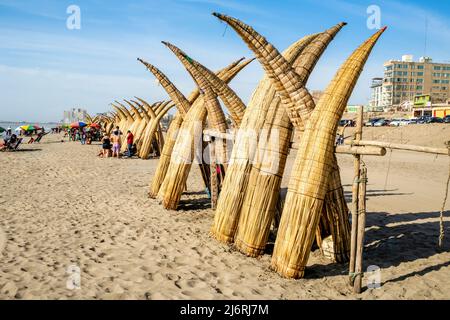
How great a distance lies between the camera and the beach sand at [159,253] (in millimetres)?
3592

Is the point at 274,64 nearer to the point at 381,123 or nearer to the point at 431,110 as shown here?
the point at 381,123

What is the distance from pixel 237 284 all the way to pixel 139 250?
1591 millimetres

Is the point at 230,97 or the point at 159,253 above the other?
the point at 230,97

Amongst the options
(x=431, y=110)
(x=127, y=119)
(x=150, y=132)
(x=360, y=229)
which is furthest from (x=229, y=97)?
(x=431, y=110)

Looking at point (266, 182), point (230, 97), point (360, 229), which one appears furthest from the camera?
point (230, 97)

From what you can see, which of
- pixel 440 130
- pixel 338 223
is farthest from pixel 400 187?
pixel 440 130

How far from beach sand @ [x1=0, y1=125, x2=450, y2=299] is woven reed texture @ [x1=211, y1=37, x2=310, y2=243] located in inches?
14.0

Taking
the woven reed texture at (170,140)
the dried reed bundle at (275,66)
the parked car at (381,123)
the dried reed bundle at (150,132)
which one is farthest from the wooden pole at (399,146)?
the parked car at (381,123)

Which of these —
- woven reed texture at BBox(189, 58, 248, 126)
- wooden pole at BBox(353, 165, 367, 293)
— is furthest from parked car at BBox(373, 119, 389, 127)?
wooden pole at BBox(353, 165, 367, 293)

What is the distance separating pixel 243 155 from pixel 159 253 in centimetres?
174

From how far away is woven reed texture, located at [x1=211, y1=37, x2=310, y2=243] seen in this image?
4.59 metres

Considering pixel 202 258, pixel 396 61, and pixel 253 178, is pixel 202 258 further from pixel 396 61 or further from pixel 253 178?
pixel 396 61

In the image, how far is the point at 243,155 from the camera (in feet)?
15.5

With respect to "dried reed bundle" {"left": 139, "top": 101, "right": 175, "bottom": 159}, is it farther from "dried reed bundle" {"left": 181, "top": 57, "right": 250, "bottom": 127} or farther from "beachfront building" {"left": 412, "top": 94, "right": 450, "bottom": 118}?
"beachfront building" {"left": 412, "top": 94, "right": 450, "bottom": 118}
